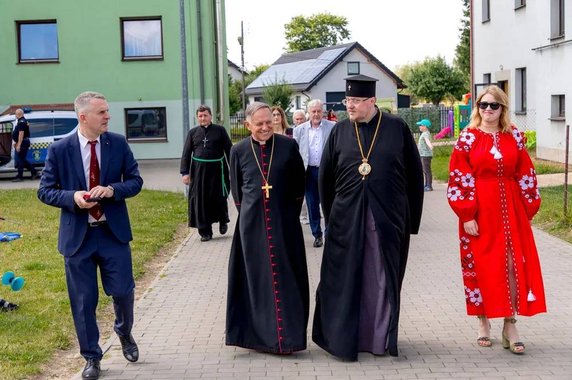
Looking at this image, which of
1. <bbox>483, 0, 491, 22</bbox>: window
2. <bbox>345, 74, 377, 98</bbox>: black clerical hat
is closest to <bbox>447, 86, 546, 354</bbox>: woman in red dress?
<bbox>345, 74, 377, 98</bbox>: black clerical hat

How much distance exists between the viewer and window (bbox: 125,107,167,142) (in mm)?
34969

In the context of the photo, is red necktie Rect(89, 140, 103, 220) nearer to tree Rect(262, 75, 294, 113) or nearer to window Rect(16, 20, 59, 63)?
window Rect(16, 20, 59, 63)

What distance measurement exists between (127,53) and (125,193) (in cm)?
2928

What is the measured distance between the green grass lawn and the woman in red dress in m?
3.25

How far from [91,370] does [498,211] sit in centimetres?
306

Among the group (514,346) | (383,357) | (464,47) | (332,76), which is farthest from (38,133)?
(464,47)

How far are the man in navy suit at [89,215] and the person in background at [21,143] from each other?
19427mm

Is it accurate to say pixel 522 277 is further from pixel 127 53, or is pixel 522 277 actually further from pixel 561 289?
pixel 127 53

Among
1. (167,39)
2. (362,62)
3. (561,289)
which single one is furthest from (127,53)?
(362,62)

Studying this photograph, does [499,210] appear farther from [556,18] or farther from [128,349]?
[556,18]

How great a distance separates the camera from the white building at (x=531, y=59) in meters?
26.2

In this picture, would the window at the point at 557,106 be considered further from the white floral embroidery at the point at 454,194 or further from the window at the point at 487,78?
the white floral embroidery at the point at 454,194

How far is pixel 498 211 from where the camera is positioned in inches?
271

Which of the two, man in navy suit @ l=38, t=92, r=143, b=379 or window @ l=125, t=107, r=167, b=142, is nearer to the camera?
man in navy suit @ l=38, t=92, r=143, b=379
